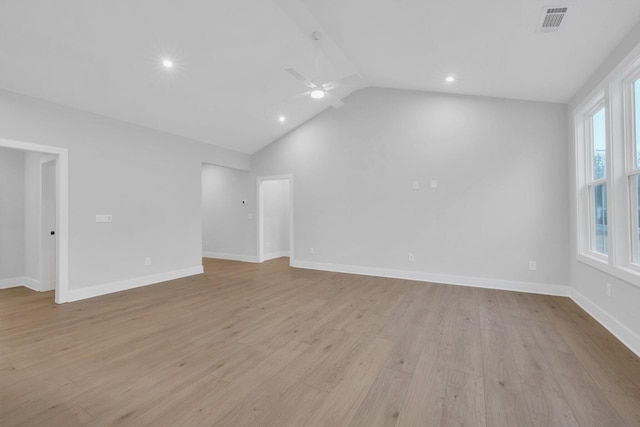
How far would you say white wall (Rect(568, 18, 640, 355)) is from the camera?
7.68ft

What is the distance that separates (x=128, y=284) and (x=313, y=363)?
12.3 ft

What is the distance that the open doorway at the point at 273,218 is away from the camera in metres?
6.71

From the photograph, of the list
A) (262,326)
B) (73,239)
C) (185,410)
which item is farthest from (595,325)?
(73,239)

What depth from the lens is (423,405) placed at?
168 cm

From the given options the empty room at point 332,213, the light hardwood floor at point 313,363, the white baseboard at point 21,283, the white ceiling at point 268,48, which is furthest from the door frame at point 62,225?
the white baseboard at point 21,283

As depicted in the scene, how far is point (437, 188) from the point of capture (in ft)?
15.6

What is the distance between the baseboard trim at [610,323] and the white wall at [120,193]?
238 inches

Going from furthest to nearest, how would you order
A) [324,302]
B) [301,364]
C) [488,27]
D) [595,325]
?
[324,302] < [595,325] < [488,27] < [301,364]

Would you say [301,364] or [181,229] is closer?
[301,364]

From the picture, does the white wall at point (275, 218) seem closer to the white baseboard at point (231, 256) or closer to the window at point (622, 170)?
the white baseboard at point (231, 256)

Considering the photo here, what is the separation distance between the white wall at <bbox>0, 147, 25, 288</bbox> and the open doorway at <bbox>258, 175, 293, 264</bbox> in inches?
166

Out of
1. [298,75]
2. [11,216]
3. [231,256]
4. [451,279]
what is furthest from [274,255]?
[298,75]

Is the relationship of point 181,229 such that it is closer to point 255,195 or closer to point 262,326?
point 255,195

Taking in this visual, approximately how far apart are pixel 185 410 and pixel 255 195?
5357 mm
